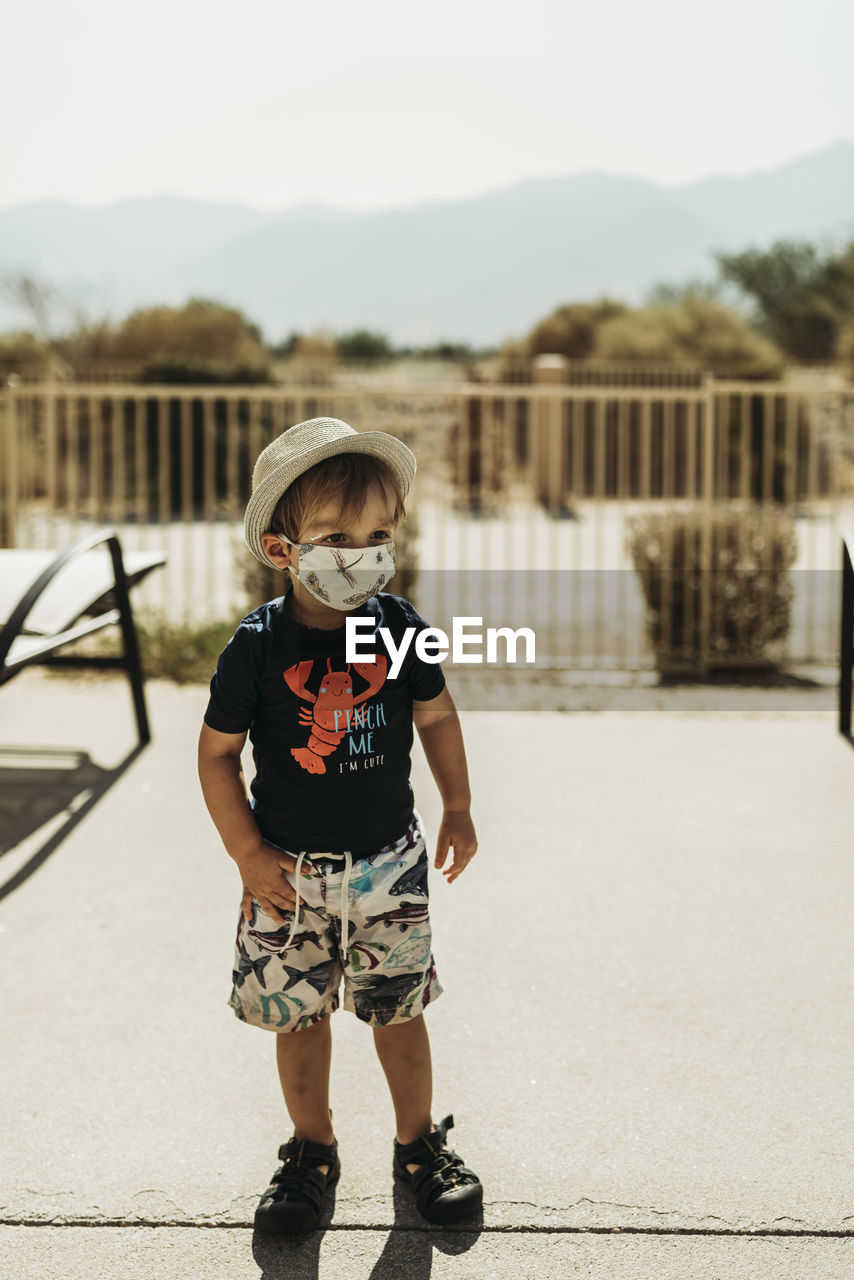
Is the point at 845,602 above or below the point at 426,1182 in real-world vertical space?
above

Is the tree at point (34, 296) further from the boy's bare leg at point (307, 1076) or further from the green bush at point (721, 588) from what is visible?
the boy's bare leg at point (307, 1076)

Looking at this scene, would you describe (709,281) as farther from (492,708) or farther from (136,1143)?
(136,1143)

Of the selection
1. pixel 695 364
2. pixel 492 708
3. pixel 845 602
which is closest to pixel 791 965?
pixel 845 602

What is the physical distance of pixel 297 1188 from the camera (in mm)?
2414

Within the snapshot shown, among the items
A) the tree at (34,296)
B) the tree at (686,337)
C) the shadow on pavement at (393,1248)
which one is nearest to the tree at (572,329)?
the tree at (686,337)

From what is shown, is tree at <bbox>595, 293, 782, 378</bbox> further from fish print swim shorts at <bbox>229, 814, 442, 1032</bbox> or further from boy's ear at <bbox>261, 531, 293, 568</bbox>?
fish print swim shorts at <bbox>229, 814, 442, 1032</bbox>

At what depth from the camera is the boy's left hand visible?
97.3 inches

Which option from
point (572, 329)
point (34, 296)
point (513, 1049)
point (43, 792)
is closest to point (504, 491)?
point (43, 792)

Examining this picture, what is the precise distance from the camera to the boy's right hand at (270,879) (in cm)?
234

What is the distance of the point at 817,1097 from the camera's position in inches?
112

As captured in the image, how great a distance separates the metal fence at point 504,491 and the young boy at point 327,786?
16.2 feet

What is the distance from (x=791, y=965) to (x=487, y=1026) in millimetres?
867

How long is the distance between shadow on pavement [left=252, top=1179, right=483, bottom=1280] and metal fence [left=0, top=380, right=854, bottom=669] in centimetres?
518

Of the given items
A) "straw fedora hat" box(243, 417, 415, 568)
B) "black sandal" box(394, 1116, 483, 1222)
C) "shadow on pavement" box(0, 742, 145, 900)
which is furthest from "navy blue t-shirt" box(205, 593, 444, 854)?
"shadow on pavement" box(0, 742, 145, 900)
